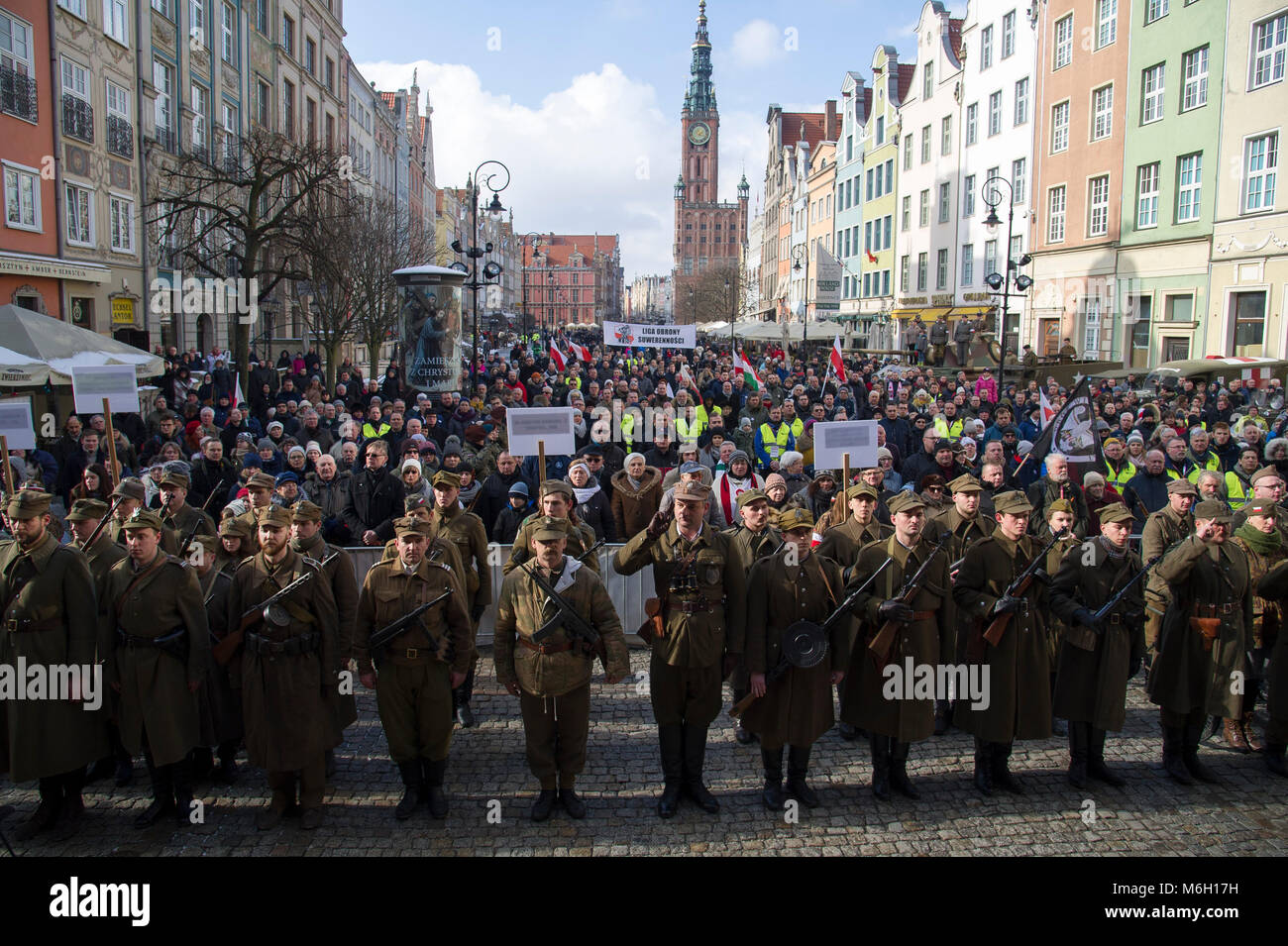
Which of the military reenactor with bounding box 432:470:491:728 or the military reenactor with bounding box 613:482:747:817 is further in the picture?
the military reenactor with bounding box 432:470:491:728

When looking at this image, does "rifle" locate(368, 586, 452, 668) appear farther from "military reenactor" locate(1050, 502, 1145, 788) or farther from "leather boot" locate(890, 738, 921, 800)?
"military reenactor" locate(1050, 502, 1145, 788)

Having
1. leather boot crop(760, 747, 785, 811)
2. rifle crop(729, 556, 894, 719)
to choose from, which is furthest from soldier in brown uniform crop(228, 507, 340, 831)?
leather boot crop(760, 747, 785, 811)

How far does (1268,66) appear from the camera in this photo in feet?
78.5

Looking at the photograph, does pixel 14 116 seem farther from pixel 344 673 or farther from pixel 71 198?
pixel 344 673

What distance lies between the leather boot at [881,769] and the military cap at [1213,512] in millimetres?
2665

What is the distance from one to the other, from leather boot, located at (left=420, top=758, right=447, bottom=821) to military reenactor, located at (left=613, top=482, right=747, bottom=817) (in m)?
1.34

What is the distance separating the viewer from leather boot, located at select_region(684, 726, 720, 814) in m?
5.68

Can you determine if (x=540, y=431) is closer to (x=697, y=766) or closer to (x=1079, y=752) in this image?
(x=697, y=766)

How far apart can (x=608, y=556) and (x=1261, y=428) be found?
9305mm

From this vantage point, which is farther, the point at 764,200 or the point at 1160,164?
the point at 764,200

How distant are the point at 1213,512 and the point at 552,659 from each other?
14.9 ft

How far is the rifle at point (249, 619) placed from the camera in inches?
209
